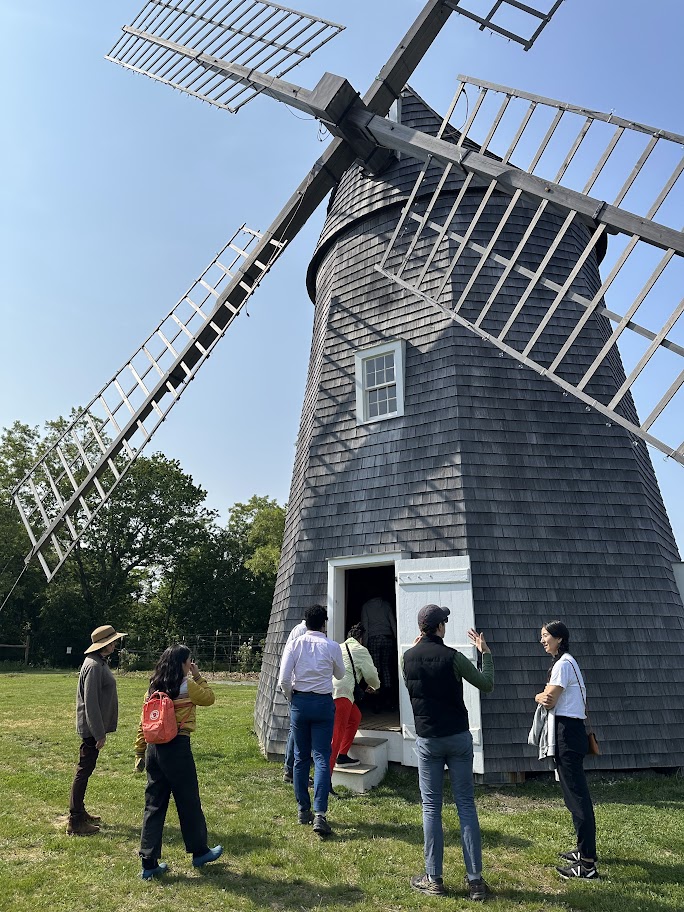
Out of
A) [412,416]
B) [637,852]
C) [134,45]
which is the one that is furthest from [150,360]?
[637,852]

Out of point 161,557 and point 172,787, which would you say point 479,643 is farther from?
point 161,557

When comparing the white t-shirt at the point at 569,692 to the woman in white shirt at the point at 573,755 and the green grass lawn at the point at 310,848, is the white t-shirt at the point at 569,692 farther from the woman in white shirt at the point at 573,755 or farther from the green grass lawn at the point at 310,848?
the green grass lawn at the point at 310,848

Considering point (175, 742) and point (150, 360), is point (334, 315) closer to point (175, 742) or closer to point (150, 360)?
point (150, 360)

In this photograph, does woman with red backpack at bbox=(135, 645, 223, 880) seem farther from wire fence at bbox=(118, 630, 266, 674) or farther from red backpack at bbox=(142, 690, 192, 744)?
wire fence at bbox=(118, 630, 266, 674)

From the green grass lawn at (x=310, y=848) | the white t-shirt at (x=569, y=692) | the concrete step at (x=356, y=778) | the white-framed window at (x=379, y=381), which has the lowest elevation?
the green grass lawn at (x=310, y=848)

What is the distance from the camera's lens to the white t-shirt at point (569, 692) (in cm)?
391

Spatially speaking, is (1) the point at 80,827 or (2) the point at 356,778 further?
(2) the point at 356,778

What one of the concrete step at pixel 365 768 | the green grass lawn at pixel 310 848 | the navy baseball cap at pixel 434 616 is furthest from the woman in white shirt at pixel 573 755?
the concrete step at pixel 365 768

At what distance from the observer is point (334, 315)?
364 inches

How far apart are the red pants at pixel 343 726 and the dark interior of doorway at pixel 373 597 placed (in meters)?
2.26

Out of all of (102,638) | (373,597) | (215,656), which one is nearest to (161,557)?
(215,656)

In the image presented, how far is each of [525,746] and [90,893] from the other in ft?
14.0

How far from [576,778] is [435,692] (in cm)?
107

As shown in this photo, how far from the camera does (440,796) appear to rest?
3.62 meters
